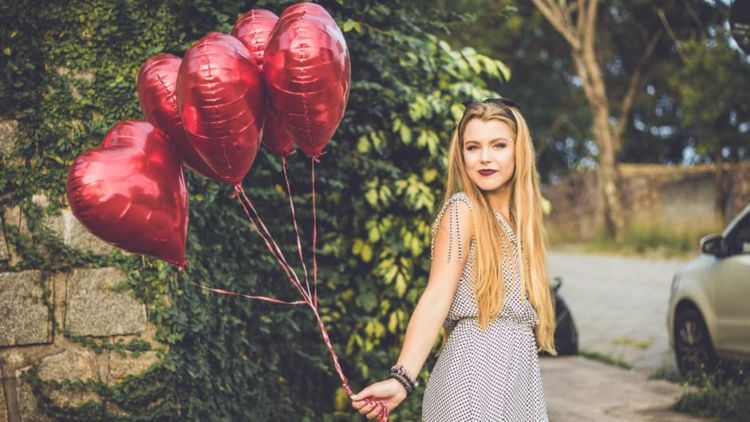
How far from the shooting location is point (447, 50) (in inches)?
182

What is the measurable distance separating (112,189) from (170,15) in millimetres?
1570

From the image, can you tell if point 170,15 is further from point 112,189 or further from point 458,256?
point 458,256

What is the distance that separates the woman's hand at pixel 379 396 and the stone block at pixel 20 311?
6.04 ft

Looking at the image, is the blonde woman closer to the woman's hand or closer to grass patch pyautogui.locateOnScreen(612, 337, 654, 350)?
the woman's hand

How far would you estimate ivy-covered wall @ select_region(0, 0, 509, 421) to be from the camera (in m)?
3.50

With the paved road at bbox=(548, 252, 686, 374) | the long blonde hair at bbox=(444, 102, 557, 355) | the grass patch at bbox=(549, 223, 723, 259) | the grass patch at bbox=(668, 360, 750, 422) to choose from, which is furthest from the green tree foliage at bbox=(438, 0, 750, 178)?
the long blonde hair at bbox=(444, 102, 557, 355)

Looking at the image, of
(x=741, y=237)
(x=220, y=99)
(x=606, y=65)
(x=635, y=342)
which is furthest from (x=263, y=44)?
(x=606, y=65)

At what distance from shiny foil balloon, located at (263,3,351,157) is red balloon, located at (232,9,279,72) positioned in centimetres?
20

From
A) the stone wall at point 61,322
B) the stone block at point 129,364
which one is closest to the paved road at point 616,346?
the stone block at point 129,364

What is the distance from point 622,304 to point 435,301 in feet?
28.3

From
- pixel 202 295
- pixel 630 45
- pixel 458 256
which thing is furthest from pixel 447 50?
pixel 630 45

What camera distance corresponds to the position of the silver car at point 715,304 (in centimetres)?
594

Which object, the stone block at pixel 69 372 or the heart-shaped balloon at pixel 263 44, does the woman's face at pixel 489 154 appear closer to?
the heart-shaped balloon at pixel 263 44

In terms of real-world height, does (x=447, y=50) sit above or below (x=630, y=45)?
below
